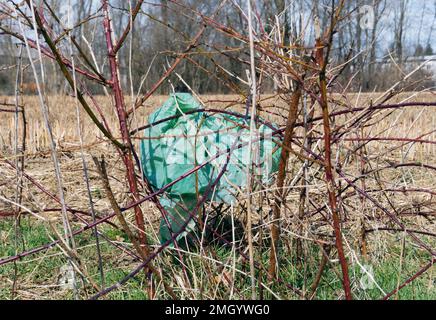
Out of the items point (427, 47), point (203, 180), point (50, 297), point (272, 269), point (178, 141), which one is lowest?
point (50, 297)

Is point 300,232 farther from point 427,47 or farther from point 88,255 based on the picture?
point 427,47

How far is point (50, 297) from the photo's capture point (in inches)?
80.1

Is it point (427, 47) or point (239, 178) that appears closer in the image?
point (239, 178)

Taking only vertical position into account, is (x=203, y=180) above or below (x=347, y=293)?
above

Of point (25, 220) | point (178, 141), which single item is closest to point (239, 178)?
point (178, 141)

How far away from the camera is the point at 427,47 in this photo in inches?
1438

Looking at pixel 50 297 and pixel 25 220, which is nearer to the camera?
pixel 50 297

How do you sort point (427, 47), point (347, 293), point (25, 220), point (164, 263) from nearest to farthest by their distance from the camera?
point (347, 293)
point (164, 263)
point (25, 220)
point (427, 47)
